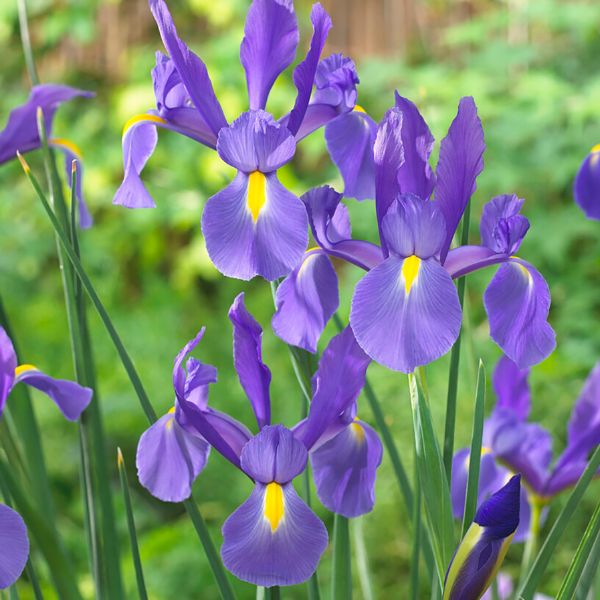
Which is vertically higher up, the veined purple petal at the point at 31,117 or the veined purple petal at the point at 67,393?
the veined purple petal at the point at 31,117

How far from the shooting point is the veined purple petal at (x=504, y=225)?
1.64 ft

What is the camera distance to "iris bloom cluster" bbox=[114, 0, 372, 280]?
0.46 m

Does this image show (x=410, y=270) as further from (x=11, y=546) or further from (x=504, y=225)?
(x=11, y=546)

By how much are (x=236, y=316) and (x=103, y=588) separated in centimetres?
23

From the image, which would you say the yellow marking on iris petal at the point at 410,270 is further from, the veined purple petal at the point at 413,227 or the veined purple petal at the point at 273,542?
the veined purple petal at the point at 273,542

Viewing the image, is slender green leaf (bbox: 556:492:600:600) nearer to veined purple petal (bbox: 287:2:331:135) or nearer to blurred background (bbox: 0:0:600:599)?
veined purple petal (bbox: 287:2:331:135)

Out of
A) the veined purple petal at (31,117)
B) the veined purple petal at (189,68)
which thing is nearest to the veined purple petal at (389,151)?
the veined purple petal at (189,68)

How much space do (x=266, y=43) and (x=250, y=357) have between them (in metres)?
0.18

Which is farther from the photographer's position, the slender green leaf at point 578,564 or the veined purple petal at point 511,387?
the veined purple petal at point 511,387

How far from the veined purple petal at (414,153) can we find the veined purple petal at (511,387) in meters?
0.25

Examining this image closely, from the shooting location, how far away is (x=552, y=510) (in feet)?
4.80

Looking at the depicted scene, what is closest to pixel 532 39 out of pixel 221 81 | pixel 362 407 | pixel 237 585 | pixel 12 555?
pixel 221 81

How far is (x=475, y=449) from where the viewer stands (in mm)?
510

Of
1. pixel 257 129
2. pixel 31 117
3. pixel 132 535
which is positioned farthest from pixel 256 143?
pixel 31 117
